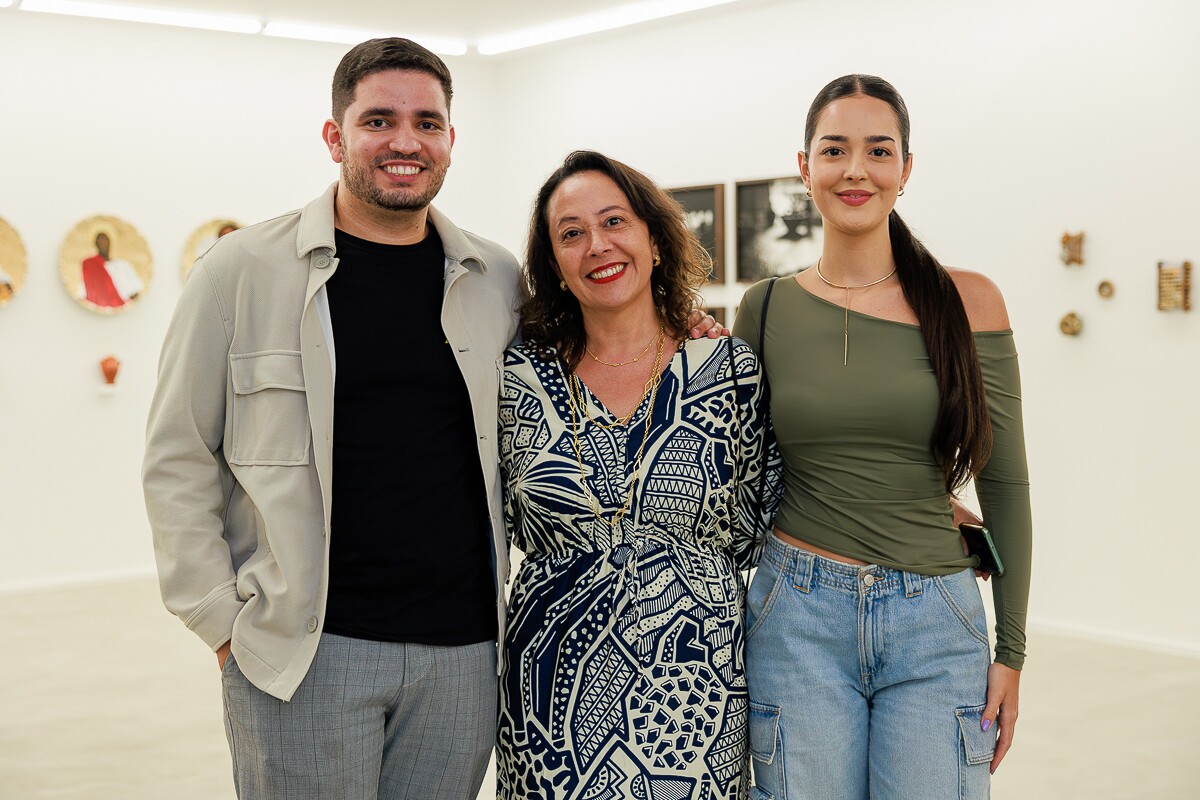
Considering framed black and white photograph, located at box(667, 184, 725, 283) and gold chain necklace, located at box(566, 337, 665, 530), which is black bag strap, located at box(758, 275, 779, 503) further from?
framed black and white photograph, located at box(667, 184, 725, 283)

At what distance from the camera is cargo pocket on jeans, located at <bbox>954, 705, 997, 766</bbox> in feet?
7.07

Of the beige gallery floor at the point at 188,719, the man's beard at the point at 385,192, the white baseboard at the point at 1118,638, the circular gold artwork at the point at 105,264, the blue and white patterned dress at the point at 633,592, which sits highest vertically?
the circular gold artwork at the point at 105,264

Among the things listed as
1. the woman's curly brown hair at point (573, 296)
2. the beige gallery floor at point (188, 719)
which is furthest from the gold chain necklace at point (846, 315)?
the beige gallery floor at point (188, 719)

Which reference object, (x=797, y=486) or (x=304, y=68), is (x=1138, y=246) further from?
(x=304, y=68)

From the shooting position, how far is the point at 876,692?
221cm

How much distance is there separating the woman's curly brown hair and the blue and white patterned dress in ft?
0.42

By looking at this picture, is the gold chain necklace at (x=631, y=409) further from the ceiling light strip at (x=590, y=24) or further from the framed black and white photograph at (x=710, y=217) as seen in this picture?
the ceiling light strip at (x=590, y=24)

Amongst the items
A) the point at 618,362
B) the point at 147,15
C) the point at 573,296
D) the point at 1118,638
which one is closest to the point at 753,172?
the point at 1118,638

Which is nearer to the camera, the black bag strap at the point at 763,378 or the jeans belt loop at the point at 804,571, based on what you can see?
the jeans belt loop at the point at 804,571

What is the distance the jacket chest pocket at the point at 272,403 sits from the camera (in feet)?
7.38

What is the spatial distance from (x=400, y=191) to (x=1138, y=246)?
478cm

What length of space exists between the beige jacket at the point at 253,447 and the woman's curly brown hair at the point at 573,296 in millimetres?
302

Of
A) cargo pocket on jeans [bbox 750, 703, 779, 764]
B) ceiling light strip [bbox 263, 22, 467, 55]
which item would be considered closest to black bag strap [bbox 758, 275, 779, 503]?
cargo pocket on jeans [bbox 750, 703, 779, 764]

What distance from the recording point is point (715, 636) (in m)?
2.25
